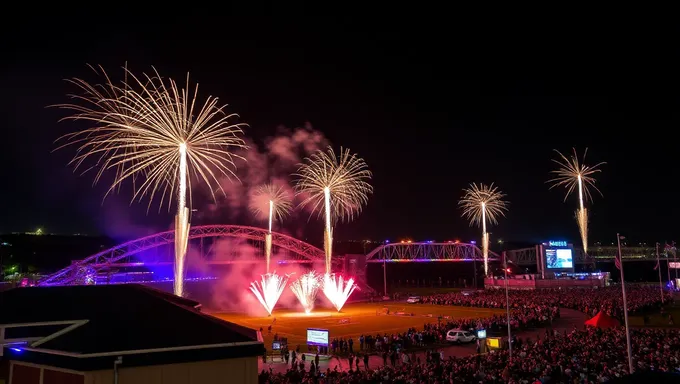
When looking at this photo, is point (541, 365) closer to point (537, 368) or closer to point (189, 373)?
point (537, 368)

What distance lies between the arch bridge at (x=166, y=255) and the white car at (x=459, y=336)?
59998 millimetres

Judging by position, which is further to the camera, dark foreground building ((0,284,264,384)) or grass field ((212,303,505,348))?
grass field ((212,303,505,348))

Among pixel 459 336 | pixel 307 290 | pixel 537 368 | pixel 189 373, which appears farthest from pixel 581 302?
pixel 189 373

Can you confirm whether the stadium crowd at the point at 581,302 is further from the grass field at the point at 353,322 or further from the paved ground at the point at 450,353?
the paved ground at the point at 450,353

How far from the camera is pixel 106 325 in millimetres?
11094

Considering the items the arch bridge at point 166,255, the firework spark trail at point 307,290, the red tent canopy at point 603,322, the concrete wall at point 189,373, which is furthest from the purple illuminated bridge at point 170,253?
the concrete wall at point 189,373

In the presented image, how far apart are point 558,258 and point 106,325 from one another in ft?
339

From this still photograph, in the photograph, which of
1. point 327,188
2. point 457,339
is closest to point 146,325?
point 457,339

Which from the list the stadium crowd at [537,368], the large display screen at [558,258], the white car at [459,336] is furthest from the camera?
the large display screen at [558,258]

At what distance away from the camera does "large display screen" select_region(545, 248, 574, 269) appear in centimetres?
9950

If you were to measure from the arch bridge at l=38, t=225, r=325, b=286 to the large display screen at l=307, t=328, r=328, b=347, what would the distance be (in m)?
59.1

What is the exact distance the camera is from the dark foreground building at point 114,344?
32.6 ft

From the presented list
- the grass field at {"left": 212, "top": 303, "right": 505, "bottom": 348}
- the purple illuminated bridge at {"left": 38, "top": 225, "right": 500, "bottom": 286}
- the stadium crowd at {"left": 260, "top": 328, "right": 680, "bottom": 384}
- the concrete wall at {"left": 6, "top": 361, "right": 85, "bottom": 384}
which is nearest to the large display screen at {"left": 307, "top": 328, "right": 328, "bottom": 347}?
the grass field at {"left": 212, "top": 303, "right": 505, "bottom": 348}

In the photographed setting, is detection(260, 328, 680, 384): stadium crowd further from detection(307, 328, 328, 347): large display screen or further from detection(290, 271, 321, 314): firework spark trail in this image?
detection(290, 271, 321, 314): firework spark trail
